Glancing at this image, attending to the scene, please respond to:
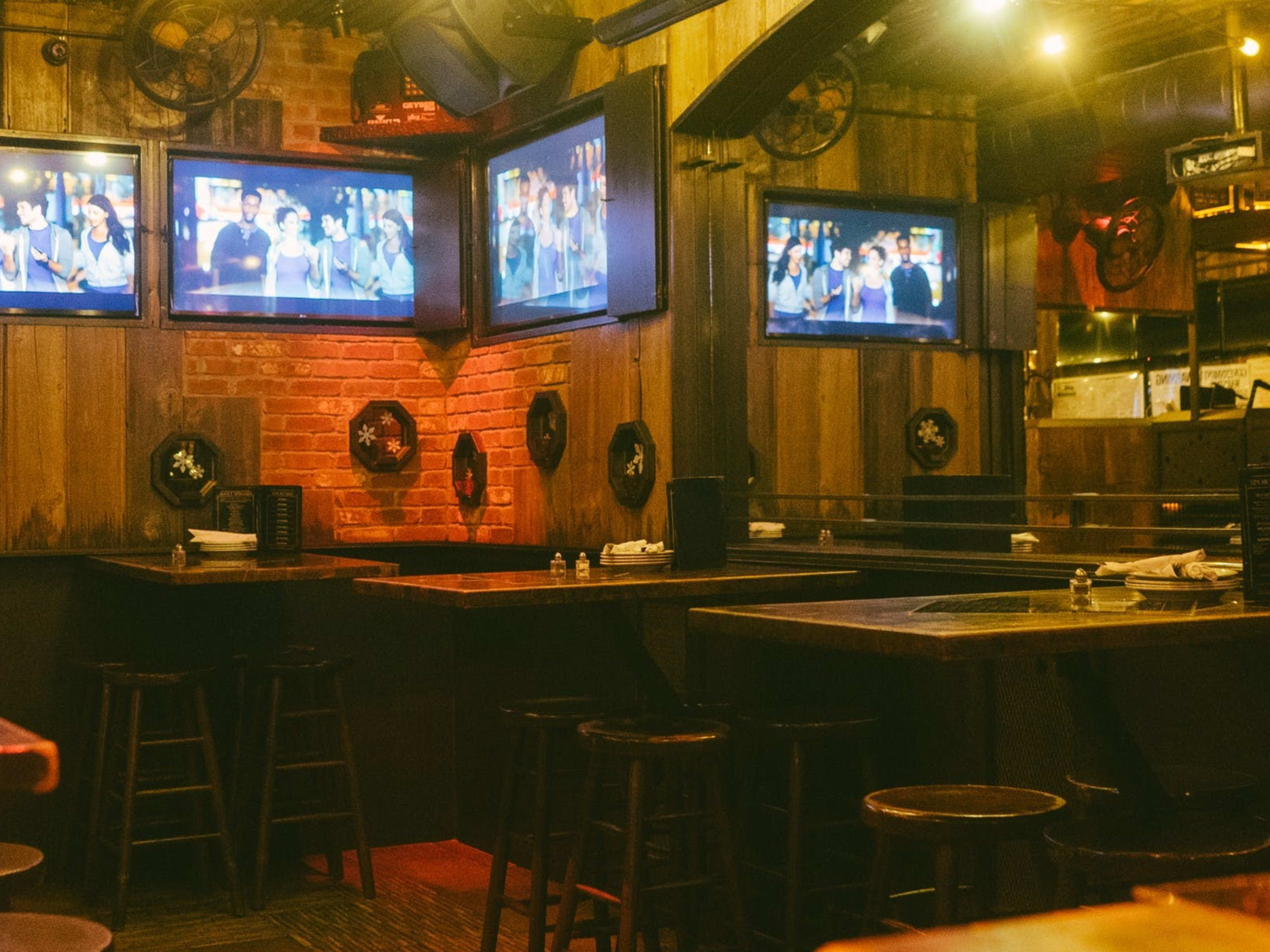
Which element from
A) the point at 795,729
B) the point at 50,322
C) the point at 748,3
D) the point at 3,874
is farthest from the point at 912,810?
A: the point at 50,322

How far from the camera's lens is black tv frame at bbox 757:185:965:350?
5.36 m

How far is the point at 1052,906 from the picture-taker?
2.87 metres

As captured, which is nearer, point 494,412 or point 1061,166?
point 494,412

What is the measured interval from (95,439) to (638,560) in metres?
2.50

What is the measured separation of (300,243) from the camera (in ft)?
19.5

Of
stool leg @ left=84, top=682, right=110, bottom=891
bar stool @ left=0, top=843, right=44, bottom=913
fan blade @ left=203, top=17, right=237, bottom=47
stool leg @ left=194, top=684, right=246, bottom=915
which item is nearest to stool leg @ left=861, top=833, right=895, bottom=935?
bar stool @ left=0, top=843, right=44, bottom=913

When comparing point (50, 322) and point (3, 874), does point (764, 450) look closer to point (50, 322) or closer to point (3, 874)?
point (50, 322)

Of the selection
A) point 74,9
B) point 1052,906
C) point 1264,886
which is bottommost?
point 1052,906

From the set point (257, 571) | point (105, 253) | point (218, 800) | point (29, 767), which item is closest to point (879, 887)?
point (29, 767)

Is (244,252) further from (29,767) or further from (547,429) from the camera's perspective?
(29,767)

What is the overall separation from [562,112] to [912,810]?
339 centimetres

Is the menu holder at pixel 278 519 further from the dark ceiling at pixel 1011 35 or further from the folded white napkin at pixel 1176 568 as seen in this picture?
the folded white napkin at pixel 1176 568

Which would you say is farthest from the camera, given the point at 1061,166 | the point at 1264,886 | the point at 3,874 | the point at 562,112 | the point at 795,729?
the point at 1061,166

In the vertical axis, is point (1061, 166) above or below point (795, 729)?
above
